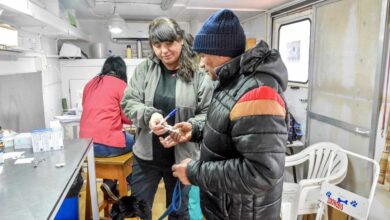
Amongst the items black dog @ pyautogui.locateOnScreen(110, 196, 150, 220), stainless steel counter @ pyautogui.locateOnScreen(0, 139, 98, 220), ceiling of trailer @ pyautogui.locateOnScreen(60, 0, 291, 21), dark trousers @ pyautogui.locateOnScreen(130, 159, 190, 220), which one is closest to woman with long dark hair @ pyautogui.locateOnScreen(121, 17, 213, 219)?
dark trousers @ pyautogui.locateOnScreen(130, 159, 190, 220)

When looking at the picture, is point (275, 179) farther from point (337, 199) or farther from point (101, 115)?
point (101, 115)

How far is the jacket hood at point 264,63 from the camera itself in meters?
0.92

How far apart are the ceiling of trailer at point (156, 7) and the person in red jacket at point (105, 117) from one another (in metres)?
1.12

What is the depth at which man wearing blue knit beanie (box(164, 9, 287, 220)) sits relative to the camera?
2.81 feet

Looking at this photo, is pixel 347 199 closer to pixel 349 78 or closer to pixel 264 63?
pixel 349 78

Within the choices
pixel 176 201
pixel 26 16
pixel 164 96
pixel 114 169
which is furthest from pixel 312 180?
pixel 26 16

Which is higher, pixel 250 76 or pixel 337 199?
pixel 250 76

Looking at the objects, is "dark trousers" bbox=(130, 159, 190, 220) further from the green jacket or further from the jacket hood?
the jacket hood

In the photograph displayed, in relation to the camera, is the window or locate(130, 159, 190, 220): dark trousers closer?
locate(130, 159, 190, 220): dark trousers

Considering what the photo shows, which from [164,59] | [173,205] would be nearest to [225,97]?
[164,59]

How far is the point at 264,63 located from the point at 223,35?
0.18 meters

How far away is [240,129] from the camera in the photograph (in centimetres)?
88

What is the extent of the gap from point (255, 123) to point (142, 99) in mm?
903

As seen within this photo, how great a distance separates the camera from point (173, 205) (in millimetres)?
1562
